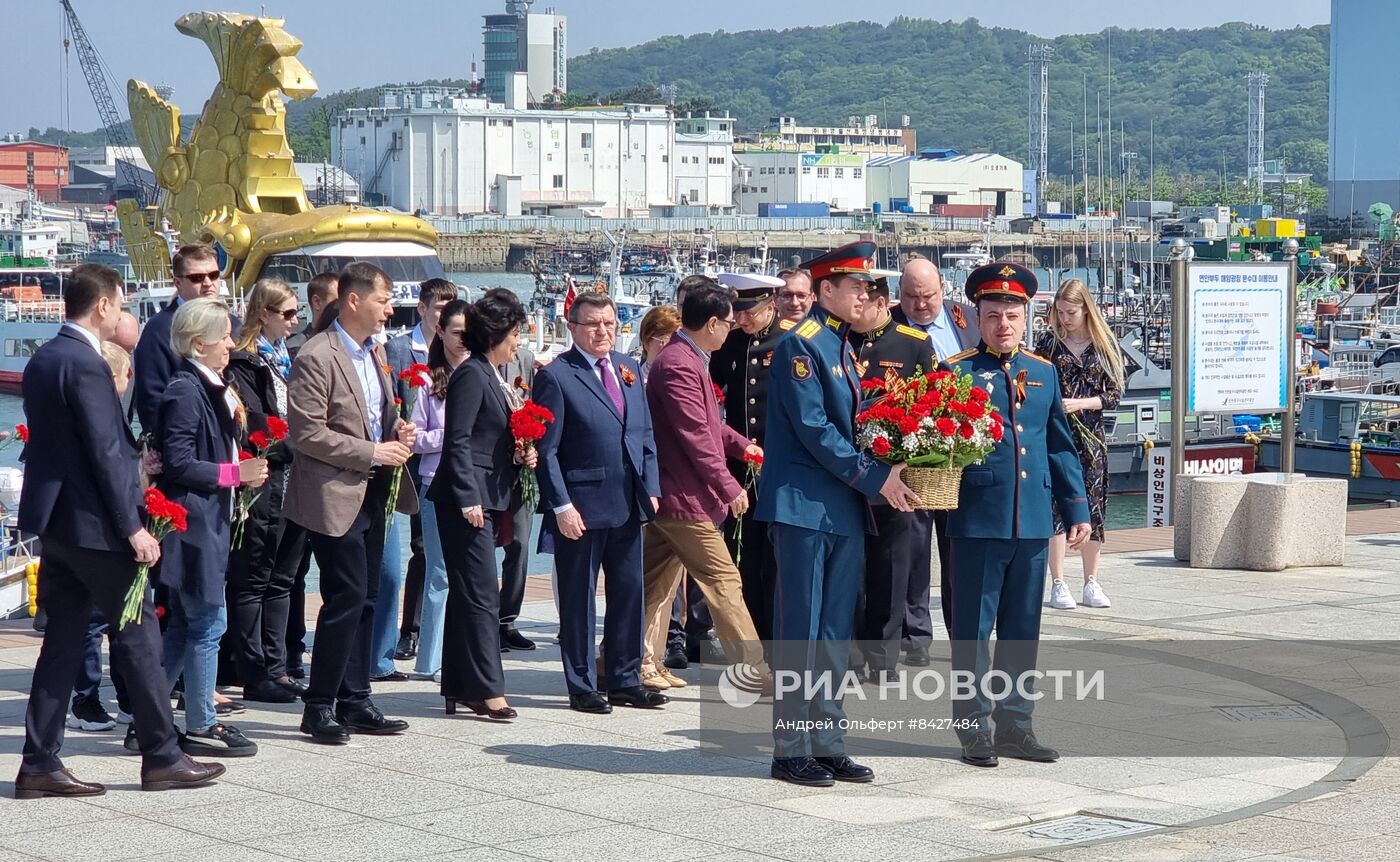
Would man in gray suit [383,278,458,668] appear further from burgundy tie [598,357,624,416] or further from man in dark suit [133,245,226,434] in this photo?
man in dark suit [133,245,226,434]

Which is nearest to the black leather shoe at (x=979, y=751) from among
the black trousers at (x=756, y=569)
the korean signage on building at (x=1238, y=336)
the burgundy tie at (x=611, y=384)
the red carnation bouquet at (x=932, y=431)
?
the red carnation bouquet at (x=932, y=431)

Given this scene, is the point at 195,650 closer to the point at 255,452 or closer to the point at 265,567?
the point at 255,452

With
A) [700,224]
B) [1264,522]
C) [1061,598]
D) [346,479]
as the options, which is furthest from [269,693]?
[700,224]

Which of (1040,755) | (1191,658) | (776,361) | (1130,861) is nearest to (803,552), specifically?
(776,361)

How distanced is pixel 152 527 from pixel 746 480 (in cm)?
318

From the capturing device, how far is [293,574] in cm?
810

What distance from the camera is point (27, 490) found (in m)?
6.36

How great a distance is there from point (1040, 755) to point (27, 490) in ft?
12.1

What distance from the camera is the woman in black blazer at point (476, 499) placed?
7730 millimetres

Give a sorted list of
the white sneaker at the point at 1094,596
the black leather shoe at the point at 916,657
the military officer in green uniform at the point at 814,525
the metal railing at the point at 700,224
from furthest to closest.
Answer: the metal railing at the point at 700,224
the white sneaker at the point at 1094,596
the black leather shoe at the point at 916,657
the military officer in green uniform at the point at 814,525

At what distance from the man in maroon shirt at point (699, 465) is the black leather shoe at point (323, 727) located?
1.67 metres

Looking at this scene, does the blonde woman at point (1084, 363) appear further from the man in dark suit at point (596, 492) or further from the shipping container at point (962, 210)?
the shipping container at point (962, 210)

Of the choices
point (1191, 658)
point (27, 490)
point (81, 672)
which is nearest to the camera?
point (27, 490)

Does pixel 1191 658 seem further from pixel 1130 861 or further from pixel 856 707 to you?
pixel 1130 861
